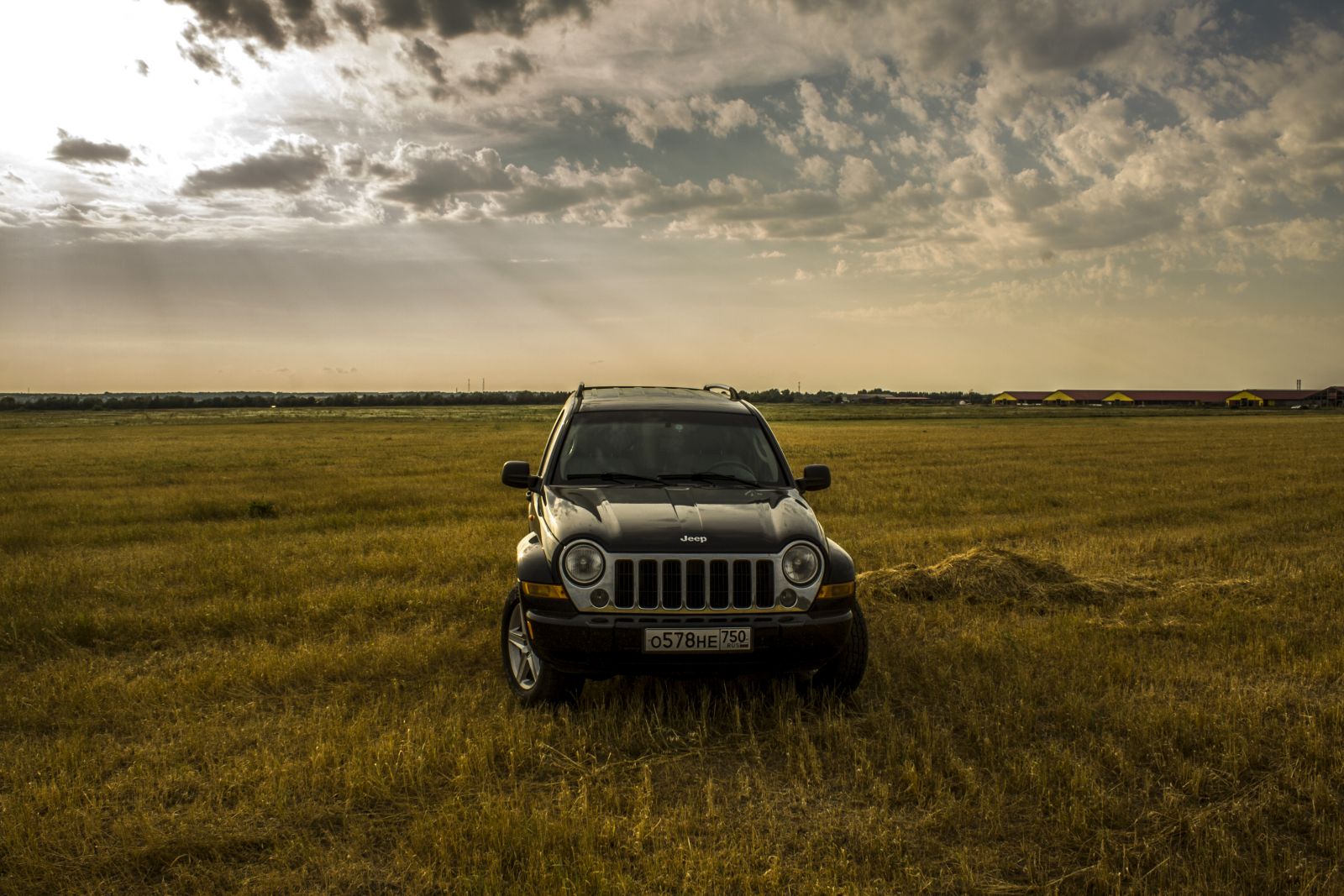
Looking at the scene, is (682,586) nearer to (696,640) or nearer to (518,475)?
(696,640)

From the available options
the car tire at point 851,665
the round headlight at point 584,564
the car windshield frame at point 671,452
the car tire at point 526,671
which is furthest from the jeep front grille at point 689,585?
the car windshield frame at point 671,452

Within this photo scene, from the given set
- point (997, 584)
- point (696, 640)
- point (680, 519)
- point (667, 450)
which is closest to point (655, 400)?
point (667, 450)

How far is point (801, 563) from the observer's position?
5.35m

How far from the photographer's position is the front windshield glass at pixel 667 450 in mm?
6469

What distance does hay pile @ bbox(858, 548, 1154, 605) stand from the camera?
8.85 m

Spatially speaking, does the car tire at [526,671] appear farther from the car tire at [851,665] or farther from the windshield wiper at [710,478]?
the car tire at [851,665]

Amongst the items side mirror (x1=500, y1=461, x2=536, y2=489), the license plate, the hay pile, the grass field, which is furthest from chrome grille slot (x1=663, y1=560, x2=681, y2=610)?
the hay pile

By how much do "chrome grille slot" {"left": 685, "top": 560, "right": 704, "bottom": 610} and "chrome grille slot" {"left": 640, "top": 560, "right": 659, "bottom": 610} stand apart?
178 mm

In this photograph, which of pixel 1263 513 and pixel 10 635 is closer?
pixel 10 635

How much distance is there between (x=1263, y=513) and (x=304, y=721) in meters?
15.7

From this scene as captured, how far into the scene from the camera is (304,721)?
18.2 feet

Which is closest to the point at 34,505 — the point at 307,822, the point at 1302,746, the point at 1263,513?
the point at 307,822

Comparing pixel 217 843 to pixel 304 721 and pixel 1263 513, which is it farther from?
pixel 1263 513

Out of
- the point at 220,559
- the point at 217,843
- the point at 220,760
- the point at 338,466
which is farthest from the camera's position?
the point at 338,466
